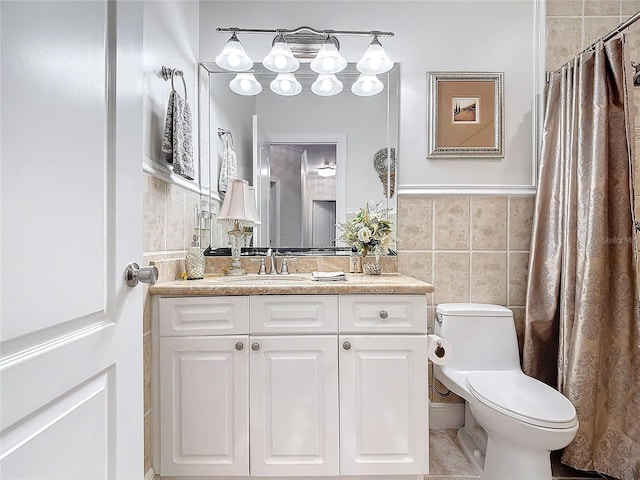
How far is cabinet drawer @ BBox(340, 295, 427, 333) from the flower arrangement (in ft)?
1.51

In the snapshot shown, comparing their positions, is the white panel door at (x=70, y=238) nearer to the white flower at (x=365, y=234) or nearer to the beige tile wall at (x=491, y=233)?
the white flower at (x=365, y=234)

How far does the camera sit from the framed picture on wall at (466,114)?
1961 millimetres

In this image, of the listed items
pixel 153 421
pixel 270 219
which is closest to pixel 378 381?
pixel 153 421

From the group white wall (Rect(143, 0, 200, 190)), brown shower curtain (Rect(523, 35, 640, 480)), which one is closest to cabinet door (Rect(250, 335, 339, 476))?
white wall (Rect(143, 0, 200, 190))

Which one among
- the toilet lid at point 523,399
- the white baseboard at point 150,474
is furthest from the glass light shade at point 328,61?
the white baseboard at point 150,474

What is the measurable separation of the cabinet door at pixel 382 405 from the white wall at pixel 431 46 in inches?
38.0

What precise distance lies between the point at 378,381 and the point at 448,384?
49 cm

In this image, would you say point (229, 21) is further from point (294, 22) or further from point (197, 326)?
point (197, 326)

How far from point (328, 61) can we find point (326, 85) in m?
0.13

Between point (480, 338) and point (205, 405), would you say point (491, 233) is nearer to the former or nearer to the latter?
point (480, 338)

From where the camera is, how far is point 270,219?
6.69 ft

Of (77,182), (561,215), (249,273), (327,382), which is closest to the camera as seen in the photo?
(77,182)

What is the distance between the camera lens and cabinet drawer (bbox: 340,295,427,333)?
4.69 feet

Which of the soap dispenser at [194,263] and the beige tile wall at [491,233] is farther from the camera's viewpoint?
the beige tile wall at [491,233]
